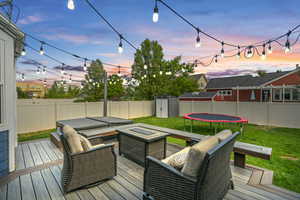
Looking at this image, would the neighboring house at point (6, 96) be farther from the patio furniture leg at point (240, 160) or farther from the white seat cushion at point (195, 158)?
the patio furniture leg at point (240, 160)

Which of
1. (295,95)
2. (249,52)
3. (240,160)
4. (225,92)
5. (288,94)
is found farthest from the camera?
(225,92)

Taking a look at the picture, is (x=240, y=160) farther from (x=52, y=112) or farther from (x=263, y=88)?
(x=263, y=88)

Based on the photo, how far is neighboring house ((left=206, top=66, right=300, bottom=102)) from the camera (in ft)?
41.4

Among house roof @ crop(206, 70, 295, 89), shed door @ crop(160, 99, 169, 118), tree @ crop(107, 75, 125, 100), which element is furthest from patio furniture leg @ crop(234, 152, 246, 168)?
house roof @ crop(206, 70, 295, 89)

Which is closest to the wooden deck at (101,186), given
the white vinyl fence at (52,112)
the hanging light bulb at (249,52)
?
the hanging light bulb at (249,52)

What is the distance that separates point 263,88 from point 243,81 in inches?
224

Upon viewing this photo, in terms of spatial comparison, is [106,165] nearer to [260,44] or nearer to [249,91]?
[260,44]

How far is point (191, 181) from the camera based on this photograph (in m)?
1.36

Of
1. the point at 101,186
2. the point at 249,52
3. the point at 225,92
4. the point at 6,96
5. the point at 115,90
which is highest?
the point at 249,52

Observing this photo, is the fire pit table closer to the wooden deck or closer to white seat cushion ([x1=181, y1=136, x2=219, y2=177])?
the wooden deck

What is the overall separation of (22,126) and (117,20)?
20.0ft

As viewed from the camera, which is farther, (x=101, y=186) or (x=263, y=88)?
(x=263, y=88)

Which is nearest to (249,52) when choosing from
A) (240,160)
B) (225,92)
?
(240,160)

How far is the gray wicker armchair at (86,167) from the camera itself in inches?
78.0
